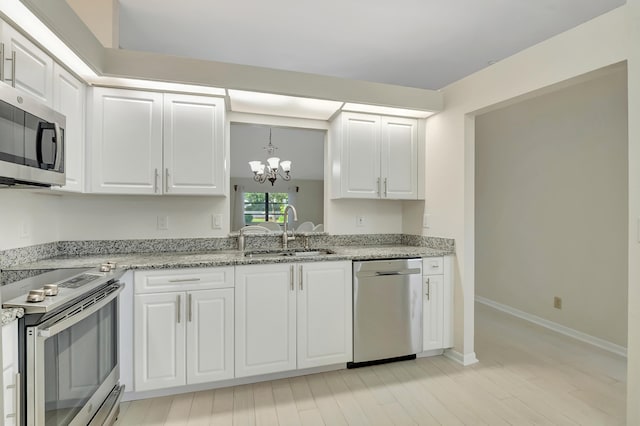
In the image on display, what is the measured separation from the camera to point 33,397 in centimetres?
123

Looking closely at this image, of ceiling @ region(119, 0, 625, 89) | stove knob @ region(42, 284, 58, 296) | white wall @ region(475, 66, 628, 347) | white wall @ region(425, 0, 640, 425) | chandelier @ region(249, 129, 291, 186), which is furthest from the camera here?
chandelier @ region(249, 129, 291, 186)

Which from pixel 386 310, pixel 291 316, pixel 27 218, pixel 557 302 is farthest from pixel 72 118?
pixel 557 302

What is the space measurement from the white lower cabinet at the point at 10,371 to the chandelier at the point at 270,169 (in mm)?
2256

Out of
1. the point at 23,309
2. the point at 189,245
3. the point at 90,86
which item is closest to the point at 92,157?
the point at 90,86

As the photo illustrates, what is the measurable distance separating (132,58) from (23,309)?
177cm

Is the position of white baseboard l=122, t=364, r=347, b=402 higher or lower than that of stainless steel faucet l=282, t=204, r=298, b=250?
lower

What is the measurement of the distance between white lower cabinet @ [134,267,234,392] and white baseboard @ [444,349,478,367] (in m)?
1.91

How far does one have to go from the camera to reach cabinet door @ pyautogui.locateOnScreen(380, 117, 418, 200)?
3.13 meters

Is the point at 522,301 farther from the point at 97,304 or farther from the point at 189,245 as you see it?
the point at 97,304

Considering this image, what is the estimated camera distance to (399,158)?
3.19m

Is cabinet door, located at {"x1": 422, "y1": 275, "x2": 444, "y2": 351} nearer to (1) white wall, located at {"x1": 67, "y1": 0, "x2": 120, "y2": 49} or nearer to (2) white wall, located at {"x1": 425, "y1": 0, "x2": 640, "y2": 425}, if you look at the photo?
(2) white wall, located at {"x1": 425, "y1": 0, "x2": 640, "y2": 425}

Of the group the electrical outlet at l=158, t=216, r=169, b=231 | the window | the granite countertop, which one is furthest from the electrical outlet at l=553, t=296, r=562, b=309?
the electrical outlet at l=158, t=216, r=169, b=231

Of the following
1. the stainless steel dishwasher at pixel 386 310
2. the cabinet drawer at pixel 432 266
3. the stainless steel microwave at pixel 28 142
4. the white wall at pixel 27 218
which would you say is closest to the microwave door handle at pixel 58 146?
the stainless steel microwave at pixel 28 142

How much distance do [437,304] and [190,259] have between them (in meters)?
2.11
